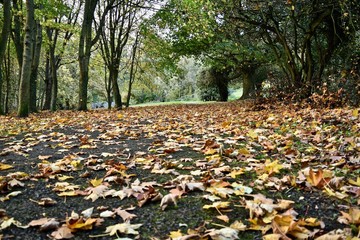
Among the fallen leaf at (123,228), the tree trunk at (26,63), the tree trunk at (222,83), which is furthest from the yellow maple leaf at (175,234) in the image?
the tree trunk at (222,83)

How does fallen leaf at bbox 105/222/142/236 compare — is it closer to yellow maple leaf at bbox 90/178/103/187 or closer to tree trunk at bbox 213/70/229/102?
yellow maple leaf at bbox 90/178/103/187

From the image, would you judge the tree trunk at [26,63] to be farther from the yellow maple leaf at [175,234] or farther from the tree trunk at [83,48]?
the yellow maple leaf at [175,234]

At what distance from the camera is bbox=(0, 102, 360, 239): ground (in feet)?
6.24

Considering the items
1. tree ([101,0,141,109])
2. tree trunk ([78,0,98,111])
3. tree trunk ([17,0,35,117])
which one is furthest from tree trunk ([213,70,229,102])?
tree trunk ([17,0,35,117])

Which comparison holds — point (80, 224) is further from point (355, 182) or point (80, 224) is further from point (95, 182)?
point (355, 182)

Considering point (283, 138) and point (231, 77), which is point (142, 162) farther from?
point (231, 77)

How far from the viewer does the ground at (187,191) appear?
1.90m

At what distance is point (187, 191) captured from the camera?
252cm

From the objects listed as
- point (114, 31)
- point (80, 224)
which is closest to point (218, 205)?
point (80, 224)

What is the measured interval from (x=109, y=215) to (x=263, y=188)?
3.93ft

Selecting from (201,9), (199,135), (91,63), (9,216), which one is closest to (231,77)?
(91,63)

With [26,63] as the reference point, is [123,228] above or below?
below

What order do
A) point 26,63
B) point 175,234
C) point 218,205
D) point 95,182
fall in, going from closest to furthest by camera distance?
point 175,234
point 218,205
point 95,182
point 26,63

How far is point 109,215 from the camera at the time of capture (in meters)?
2.12
